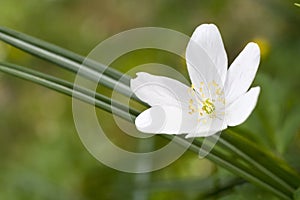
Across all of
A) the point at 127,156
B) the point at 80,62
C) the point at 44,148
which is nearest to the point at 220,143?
the point at 80,62

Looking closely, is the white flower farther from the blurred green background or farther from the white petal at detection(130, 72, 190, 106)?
the blurred green background

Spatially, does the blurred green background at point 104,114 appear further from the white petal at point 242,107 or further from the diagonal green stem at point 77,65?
the white petal at point 242,107

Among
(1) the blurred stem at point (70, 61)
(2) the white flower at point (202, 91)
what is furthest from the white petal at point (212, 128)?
(1) the blurred stem at point (70, 61)

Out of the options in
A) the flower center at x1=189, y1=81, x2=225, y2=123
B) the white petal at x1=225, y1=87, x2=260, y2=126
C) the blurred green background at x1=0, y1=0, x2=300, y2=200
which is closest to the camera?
the white petal at x1=225, y1=87, x2=260, y2=126

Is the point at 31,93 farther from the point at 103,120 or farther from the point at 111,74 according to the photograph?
the point at 111,74

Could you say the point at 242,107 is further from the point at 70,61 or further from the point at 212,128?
the point at 70,61

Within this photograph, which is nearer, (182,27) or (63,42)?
(182,27)

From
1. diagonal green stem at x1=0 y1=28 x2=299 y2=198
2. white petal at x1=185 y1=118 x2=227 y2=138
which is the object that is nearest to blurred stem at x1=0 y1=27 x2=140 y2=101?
diagonal green stem at x1=0 y1=28 x2=299 y2=198
